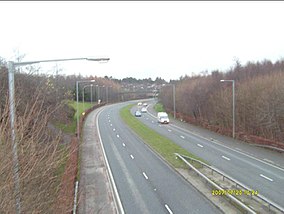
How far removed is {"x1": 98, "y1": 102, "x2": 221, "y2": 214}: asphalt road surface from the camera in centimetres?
1497

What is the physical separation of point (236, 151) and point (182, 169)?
30.3 ft

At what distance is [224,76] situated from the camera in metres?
56.3

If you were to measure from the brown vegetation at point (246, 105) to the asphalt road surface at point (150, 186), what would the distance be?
12.6 metres

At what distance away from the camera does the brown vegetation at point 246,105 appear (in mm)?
31406

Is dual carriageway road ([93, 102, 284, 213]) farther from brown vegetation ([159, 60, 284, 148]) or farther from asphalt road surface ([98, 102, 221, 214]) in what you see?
brown vegetation ([159, 60, 284, 148])

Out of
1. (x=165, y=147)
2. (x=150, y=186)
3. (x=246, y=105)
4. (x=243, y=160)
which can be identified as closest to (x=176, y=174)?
(x=150, y=186)

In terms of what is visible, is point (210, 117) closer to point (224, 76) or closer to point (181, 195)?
point (224, 76)

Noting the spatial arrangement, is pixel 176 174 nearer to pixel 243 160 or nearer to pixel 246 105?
pixel 243 160

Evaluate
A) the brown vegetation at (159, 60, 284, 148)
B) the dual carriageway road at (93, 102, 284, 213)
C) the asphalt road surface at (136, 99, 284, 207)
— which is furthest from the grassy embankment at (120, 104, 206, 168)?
the brown vegetation at (159, 60, 284, 148)

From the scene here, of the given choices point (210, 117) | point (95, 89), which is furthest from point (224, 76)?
point (95, 89)

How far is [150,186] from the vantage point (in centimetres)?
1842

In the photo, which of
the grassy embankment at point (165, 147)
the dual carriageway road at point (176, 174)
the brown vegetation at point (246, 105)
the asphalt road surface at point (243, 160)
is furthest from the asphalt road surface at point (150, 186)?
the brown vegetation at point (246, 105)

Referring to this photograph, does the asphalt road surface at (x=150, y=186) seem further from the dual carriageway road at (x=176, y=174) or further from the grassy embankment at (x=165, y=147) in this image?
the grassy embankment at (x=165, y=147)

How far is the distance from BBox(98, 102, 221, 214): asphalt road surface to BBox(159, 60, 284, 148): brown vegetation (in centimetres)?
1258
